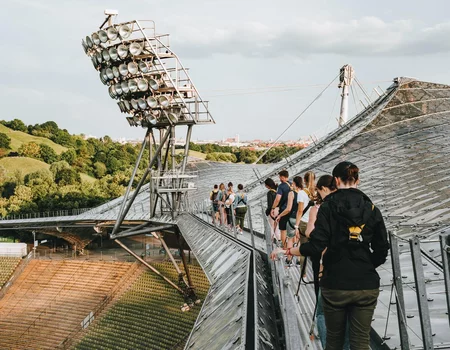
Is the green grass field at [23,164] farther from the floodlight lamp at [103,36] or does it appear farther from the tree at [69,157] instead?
the floodlight lamp at [103,36]

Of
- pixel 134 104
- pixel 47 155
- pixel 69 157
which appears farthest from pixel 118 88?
pixel 47 155

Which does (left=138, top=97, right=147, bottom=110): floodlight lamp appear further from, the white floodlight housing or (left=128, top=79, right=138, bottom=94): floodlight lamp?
the white floodlight housing

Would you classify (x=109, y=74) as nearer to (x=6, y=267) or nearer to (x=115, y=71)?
(x=115, y=71)

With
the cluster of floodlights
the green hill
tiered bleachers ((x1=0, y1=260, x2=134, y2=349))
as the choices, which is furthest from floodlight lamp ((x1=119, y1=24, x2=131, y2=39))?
the green hill

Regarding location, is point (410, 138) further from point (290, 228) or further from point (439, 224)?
point (290, 228)

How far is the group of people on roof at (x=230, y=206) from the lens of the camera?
14305mm

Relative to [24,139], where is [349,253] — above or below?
below

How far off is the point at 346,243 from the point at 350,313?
536 mm

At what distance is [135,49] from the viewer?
22609 mm

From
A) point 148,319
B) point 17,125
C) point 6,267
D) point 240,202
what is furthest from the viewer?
point 17,125

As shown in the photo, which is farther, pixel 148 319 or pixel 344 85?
pixel 148 319

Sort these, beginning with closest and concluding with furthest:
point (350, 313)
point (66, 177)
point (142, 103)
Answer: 1. point (350, 313)
2. point (142, 103)
3. point (66, 177)

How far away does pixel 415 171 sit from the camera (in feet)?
63.4

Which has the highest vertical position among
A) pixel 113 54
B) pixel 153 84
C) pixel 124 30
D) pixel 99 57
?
pixel 124 30
